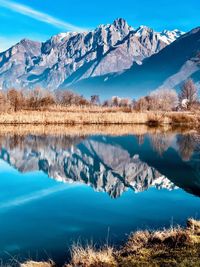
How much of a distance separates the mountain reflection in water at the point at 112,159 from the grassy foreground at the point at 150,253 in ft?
23.1

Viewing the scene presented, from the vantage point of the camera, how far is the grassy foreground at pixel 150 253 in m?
9.98

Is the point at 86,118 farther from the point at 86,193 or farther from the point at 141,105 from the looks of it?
the point at 141,105

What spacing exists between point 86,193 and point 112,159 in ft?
42.8

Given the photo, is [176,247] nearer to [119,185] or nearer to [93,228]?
[93,228]

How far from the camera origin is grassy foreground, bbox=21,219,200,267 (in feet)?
32.8

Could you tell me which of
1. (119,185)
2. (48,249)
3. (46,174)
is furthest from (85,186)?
(48,249)

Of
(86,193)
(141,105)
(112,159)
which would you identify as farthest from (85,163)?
(141,105)

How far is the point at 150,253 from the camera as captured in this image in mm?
10680

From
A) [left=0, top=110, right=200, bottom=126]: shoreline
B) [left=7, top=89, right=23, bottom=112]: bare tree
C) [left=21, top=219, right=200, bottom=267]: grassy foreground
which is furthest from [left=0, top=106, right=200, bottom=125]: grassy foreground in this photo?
[left=21, top=219, right=200, bottom=267]: grassy foreground

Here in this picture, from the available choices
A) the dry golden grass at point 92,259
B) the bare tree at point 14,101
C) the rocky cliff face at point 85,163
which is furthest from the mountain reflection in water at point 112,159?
the bare tree at point 14,101

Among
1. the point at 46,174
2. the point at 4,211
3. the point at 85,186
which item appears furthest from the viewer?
the point at 46,174

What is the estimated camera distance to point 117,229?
47.4ft

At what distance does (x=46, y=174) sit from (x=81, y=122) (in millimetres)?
37285

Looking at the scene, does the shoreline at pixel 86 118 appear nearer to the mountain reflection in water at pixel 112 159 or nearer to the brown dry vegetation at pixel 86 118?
the brown dry vegetation at pixel 86 118
